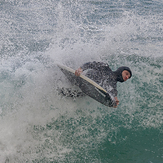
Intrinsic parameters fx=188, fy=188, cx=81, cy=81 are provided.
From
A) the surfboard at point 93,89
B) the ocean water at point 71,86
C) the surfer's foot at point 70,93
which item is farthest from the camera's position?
the surfer's foot at point 70,93

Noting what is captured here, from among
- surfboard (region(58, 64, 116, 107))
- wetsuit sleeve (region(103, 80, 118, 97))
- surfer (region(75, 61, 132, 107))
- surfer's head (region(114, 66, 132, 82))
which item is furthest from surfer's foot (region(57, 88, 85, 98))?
surfer's head (region(114, 66, 132, 82))

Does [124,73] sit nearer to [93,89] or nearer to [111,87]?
[111,87]

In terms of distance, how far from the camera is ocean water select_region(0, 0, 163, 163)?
437 centimetres

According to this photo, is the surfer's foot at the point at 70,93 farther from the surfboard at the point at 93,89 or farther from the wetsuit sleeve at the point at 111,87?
the wetsuit sleeve at the point at 111,87

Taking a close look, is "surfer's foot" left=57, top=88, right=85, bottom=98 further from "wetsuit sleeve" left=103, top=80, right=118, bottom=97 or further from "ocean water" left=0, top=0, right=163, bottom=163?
"wetsuit sleeve" left=103, top=80, right=118, bottom=97

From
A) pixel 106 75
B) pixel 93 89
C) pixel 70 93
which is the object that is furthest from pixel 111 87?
pixel 70 93

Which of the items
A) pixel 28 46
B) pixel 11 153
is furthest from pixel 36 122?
pixel 28 46

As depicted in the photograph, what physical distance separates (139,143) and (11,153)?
9.78 feet

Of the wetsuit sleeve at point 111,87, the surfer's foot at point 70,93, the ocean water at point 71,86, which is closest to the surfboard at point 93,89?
the wetsuit sleeve at point 111,87

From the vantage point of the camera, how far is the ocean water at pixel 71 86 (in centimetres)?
437

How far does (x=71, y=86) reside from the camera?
204 inches

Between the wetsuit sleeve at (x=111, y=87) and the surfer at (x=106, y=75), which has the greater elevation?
the surfer at (x=106, y=75)

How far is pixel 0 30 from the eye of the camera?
767 cm

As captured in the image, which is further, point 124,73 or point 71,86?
point 71,86
